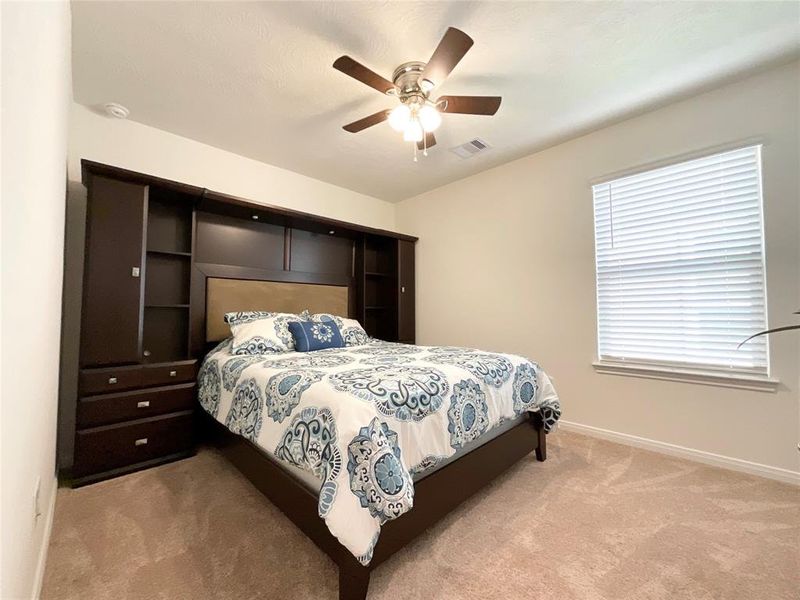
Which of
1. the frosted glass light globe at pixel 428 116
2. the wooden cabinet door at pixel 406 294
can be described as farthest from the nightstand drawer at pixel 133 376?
the frosted glass light globe at pixel 428 116

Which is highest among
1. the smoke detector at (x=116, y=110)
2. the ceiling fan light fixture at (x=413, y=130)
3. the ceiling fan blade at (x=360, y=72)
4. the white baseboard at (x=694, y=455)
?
the smoke detector at (x=116, y=110)

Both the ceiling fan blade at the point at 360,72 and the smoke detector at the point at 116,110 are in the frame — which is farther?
the smoke detector at the point at 116,110

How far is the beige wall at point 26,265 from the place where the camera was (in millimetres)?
744

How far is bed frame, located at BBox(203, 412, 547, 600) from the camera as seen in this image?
46.9 inches

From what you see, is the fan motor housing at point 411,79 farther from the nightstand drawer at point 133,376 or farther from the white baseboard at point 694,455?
the white baseboard at point 694,455

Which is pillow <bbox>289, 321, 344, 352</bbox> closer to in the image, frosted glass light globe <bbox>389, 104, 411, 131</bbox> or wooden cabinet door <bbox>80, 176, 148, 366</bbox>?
wooden cabinet door <bbox>80, 176, 148, 366</bbox>

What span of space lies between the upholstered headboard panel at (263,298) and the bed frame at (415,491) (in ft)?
3.37

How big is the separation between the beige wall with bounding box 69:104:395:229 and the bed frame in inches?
86.2

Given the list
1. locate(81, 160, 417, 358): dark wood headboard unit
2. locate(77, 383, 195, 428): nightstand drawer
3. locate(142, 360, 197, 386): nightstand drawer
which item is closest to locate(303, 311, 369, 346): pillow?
locate(81, 160, 417, 358): dark wood headboard unit

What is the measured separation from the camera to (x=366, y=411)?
4.11ft

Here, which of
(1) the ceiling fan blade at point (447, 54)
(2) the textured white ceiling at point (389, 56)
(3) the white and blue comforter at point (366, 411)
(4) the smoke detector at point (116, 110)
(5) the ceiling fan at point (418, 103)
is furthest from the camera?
(4) the smoke detector at point (116, 110)

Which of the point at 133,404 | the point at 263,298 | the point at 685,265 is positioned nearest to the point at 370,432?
the point at 133,404

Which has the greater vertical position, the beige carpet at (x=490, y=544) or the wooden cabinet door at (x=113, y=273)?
the wooden cabinet door at (x=113, y=273)

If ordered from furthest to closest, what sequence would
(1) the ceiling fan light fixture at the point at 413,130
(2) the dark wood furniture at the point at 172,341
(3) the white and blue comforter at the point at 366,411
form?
(1) the ceiling fan light fixture at the point at 413,130 → (2) the dark wood furniture at the point at 172,341 → (3) the white and blue comforter at the point at 366,411
